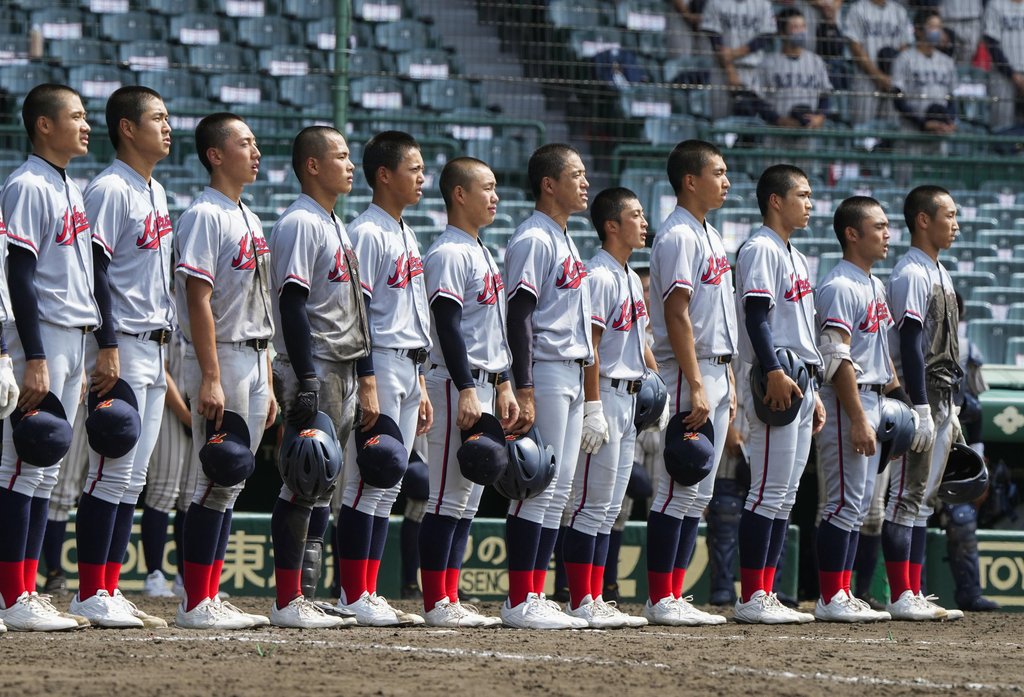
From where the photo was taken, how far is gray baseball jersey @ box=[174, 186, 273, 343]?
5.67 metres

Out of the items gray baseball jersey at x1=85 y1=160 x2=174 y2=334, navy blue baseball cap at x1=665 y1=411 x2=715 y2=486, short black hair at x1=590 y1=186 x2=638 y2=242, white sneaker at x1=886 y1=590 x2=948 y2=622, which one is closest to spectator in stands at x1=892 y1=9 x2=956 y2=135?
white sneaker at x1=886 y1=590 x2=948 y2=622

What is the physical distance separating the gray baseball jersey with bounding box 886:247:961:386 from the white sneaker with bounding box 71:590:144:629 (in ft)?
12.3

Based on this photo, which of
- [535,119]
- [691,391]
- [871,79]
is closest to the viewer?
[691,391]

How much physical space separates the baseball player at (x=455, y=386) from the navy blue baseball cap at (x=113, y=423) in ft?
3.93

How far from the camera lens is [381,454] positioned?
588cm

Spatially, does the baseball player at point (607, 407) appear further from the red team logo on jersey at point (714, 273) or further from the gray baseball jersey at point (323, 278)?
the gray baseball jersey at point (323, 278)

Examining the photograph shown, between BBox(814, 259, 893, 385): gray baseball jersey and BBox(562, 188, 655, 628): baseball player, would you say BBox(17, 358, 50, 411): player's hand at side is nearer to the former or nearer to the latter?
BBox(562, 188, 655, 628): baseball player

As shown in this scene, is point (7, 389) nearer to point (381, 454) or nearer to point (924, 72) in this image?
point (381, 454)

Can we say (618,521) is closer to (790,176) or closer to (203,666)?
(790,176)

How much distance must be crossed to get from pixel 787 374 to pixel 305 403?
2209mm

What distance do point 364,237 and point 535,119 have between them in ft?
17.6

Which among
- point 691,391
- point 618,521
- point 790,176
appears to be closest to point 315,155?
point 691,391

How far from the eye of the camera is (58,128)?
5625 millimetres

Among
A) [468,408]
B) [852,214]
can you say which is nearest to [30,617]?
[468,408]
